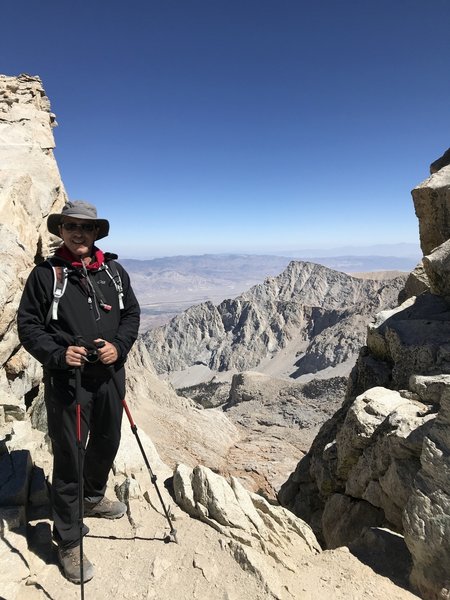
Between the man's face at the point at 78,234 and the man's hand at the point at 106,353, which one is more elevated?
the man's face at the point at 78,234

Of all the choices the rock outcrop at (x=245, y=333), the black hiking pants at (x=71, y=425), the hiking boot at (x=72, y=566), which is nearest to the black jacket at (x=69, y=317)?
the black hiking pants at (x=71, y=425)

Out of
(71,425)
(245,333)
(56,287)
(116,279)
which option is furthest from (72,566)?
(245,333)

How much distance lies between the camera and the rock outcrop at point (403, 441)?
4.82 metres

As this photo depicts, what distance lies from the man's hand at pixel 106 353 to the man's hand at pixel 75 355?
0.21 m

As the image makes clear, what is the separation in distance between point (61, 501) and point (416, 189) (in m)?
13.2

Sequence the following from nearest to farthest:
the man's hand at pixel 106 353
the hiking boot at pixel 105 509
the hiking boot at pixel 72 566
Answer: the man's hand at pixel 106 353, the hiking boot at pixel 72 566, the hiking boot at pixel 105 509

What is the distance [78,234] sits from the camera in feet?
14.5

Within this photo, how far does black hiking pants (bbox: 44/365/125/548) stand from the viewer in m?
4.42

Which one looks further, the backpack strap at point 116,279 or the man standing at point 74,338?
the backpack strap at point 116,279

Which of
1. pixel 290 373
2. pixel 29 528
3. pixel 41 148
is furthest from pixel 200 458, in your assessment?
pixel 290 373

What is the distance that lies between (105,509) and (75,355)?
3.00 metres

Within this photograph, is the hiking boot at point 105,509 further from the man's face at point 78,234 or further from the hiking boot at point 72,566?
the man's face at point 78,234

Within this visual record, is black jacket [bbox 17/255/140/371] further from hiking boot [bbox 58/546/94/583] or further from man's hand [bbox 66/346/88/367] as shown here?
hiking boot [bbox 58/546/94/583]

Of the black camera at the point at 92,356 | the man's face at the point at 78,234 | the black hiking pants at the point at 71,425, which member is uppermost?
the man's face at the point at 78,234
